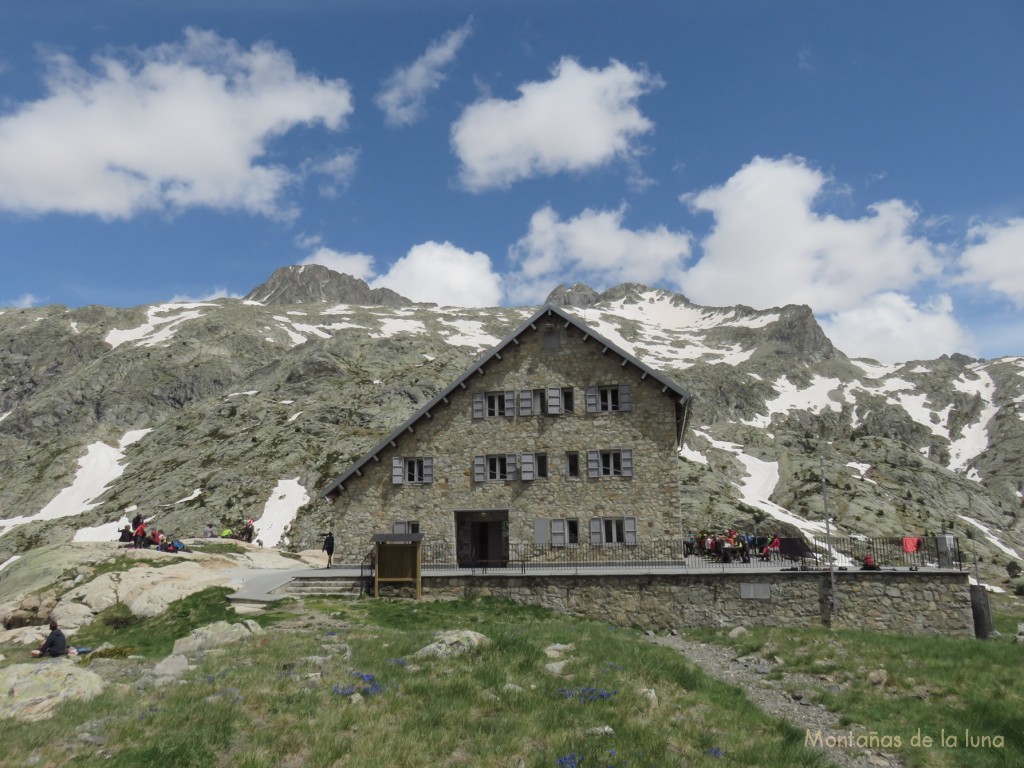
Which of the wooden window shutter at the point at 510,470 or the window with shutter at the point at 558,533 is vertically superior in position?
the wooden window shutter at the point at 510,470

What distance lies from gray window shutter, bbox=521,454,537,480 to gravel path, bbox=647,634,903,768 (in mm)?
11376

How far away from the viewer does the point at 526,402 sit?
3697cm

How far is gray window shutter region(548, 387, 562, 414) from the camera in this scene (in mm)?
36625

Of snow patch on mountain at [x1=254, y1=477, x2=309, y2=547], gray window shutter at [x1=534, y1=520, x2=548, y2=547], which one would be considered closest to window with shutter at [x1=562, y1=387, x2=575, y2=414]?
gray window shutter at [x1=534, y1=520, x2=548, y2=547]

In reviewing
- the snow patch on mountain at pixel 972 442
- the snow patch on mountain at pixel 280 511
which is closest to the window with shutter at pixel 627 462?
the snow patch on mountain at pixel 280 511

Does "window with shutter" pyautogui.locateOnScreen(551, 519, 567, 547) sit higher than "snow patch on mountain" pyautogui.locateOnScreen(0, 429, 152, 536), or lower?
lower

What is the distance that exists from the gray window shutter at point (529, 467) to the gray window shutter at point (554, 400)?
8.99ft

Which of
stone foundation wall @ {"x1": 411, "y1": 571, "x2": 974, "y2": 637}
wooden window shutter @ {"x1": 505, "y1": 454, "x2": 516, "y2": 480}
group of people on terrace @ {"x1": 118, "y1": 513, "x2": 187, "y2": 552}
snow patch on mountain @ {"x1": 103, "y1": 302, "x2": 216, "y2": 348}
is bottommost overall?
stone foundation wall @ {"x1": 411, "y1": 571, "x2": 974, "y2": 637}

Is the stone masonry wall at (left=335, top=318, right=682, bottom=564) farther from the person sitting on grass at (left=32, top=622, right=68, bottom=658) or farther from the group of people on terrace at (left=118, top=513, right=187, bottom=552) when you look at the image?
the person sitting on grass at (left=32, top=622, right=68, bottom=658)

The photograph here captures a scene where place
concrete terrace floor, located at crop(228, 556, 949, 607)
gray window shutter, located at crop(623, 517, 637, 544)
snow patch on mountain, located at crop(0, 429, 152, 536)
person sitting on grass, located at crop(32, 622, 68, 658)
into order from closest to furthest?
person sitting on grass, located at crop(32, 622, 68, 658), concrete terrace floor, located at crop(228, 556, 949, 607), gray window shutter, located at crop(623, 517, 637, 544), snow patch on mountain, located at crop(0, 429, 152, 536)

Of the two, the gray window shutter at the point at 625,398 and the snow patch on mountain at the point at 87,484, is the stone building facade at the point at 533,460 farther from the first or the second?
the snow patch on mountain at the point at 87,484

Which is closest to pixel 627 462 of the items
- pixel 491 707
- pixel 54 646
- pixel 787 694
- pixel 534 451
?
pixel 534 451

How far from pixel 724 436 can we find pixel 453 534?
8875cm

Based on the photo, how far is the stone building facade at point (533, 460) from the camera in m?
35.2
